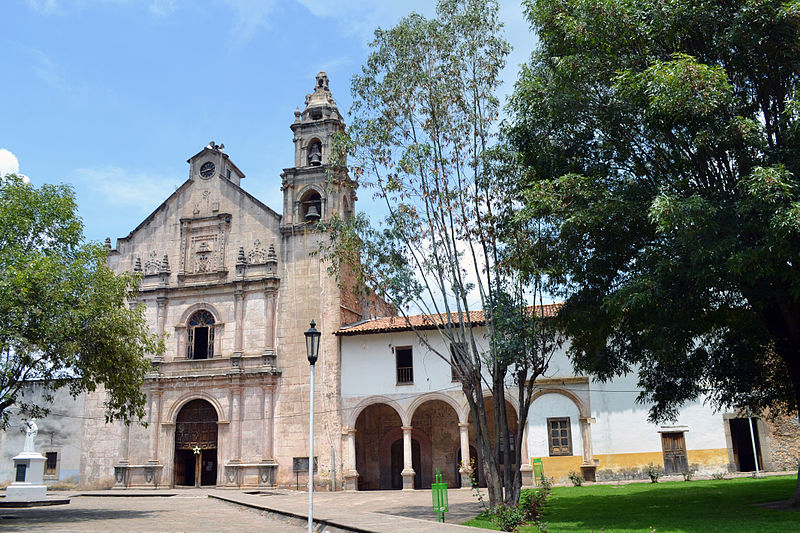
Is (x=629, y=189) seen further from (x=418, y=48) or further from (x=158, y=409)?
(x=158, y=409)

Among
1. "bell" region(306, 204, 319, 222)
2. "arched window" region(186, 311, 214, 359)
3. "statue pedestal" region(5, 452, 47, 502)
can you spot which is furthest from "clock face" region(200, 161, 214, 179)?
"statue pedestal" region(5, 452, 47, 502)

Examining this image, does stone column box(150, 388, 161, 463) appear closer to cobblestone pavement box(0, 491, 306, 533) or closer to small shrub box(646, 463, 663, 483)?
cobblestone pavement box(0, 491, 306, 533)

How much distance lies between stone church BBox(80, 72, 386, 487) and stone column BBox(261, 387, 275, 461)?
0.04 m

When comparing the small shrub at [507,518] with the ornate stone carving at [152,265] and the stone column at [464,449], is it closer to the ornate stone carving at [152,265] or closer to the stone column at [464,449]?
the stone column at [464,449]

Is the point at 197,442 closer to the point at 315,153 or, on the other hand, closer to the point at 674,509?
the point at 315,153

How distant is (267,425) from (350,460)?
3.65 metres

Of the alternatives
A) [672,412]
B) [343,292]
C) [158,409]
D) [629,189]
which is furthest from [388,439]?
[629,189]

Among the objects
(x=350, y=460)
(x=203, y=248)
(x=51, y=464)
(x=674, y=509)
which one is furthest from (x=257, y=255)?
(x=674, y=509)

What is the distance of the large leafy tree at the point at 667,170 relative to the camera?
415 inches

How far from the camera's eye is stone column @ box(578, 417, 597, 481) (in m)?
23.2

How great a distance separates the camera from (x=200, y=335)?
28859mm

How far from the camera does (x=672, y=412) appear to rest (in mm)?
16297

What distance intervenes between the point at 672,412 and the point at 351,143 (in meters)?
10.1

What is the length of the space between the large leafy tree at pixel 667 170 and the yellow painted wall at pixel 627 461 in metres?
9.27
